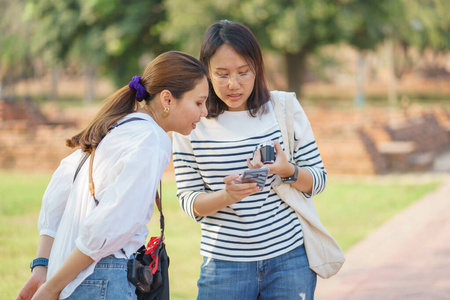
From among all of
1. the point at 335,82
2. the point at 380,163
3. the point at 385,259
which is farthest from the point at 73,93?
the point at 385,259

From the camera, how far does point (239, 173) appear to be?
2.27m

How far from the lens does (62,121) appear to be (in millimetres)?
18734

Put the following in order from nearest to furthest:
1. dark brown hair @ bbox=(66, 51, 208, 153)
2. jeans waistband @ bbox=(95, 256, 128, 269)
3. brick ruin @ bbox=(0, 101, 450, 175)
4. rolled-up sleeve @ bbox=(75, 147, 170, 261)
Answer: rolled-up sleeve @ bbox=(75, 147, 170, 261) → jeans waistband @ bbox=(95, 256, 128, 269) → dark brown hair @ bbox=(66, 51, 208, 153) → brick ruin @ bbox=(0, 101, 450, 175)

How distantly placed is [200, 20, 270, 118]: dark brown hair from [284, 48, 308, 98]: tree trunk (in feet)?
64.4

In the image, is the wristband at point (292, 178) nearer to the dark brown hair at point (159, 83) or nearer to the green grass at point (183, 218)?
the dark brown hair at point (159, 83)

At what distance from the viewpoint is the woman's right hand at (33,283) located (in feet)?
6.72

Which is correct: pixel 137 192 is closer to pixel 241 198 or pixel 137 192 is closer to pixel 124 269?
pixel 124 269

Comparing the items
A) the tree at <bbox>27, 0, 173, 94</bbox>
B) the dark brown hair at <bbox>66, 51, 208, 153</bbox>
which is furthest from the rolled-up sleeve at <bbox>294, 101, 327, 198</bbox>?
the tree at <bbox>27, 0, 173, 94</bbox>

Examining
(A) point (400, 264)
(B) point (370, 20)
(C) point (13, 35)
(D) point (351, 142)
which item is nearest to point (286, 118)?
(A) point (400, 264)

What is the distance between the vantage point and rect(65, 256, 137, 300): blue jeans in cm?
184

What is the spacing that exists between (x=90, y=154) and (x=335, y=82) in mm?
52895

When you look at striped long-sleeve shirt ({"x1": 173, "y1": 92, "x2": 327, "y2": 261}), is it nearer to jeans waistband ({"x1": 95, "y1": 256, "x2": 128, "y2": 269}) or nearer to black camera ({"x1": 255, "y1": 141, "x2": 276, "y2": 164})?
black camera ({"x1": 255, "y1": 141, "x2": 276, "y2": 164})

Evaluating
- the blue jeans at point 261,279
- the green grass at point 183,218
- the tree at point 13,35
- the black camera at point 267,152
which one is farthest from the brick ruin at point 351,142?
the tree at point 13,35

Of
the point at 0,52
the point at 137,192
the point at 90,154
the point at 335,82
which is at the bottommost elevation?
the point at 137,192
